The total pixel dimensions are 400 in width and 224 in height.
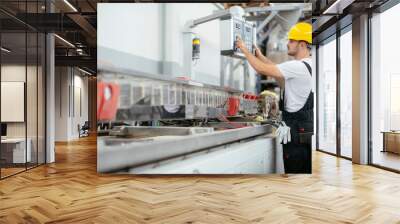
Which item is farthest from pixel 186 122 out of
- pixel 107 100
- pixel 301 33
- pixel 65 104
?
pixel 65 104

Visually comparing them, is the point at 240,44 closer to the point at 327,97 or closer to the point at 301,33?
the point at 301,33

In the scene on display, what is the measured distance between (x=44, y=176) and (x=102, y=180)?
99cm

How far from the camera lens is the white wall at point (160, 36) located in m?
5.06

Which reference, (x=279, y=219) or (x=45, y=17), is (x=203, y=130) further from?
(x=45, y=17)

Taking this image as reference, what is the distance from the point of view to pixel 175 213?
356 centimetres

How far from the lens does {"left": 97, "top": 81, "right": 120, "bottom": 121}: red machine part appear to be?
4863mm

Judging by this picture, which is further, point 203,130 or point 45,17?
point 45,17

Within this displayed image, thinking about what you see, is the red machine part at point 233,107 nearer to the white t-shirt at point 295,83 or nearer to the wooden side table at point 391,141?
the white t-shirt at point 295,83

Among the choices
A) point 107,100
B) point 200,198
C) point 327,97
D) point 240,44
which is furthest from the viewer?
point 327,97

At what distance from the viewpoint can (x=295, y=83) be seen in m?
5.26

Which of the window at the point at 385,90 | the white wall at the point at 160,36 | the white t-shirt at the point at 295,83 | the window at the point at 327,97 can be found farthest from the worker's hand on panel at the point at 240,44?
the window at the point at 327,97

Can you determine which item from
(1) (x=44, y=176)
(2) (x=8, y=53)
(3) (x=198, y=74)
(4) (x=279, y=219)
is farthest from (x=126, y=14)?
(4) (x=279, y=219)

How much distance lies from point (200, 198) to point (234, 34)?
2.28 meters

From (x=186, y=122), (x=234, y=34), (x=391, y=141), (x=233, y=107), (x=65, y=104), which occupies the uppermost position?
(x=234, y=34)
